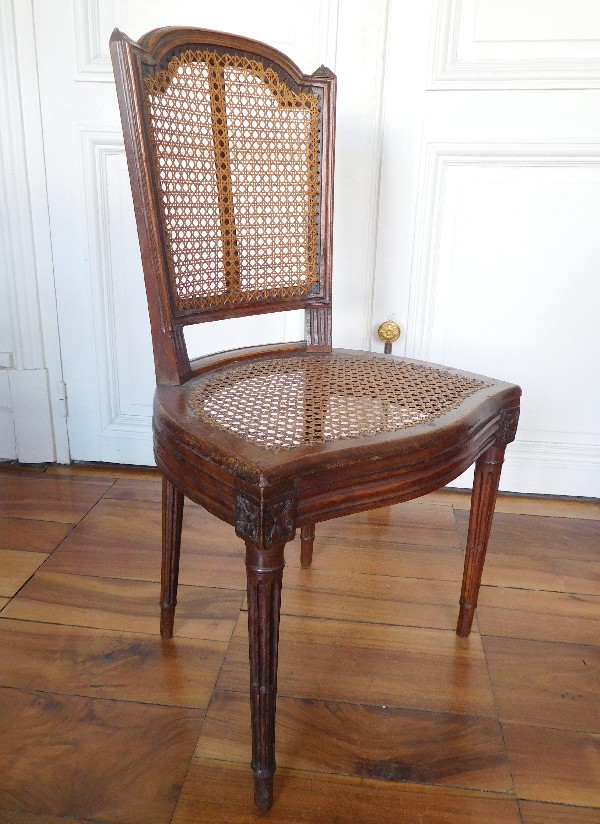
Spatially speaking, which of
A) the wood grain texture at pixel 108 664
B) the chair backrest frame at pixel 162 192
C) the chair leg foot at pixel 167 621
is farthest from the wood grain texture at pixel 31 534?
the chair backrest frame at pixel 162 192

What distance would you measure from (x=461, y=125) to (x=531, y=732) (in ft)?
3.81

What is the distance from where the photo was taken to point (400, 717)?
39.4 inches

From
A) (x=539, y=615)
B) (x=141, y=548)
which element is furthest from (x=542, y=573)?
(x=141, y=548)

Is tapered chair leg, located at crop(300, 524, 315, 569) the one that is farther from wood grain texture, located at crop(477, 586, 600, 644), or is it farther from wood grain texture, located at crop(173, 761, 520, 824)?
wood grain texture, located at crop(173, 761, 520, 824)

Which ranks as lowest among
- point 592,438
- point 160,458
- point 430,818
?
point 430,818

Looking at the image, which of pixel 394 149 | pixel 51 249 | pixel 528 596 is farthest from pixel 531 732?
pixel 51 249

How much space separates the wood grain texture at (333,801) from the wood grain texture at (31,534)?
68cm

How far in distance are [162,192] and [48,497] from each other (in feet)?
3.06

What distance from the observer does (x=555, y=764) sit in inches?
36.8

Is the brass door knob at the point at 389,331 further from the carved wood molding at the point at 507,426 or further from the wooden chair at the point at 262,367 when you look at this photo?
the carved wood molding at the point at 507,426

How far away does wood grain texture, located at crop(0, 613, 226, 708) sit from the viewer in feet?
3.41

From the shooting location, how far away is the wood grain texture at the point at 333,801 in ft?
2.78

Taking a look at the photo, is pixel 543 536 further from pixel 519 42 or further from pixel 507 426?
pixel 519 42

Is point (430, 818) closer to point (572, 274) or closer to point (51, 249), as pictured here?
point (572, 274)
